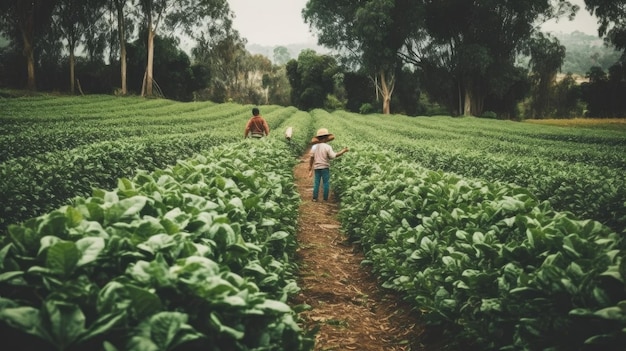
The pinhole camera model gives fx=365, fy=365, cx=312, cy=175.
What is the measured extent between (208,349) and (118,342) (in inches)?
13.3

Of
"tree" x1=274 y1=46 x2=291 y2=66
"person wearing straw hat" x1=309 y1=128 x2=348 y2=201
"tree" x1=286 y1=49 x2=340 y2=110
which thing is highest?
"tree" x1=274 y1=46 x2=291 y2=66

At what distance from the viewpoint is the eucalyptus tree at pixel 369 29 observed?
1527 inches

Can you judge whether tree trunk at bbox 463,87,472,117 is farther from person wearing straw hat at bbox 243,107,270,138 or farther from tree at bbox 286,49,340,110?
person wearing straw hat at bbox 243,107,270,138

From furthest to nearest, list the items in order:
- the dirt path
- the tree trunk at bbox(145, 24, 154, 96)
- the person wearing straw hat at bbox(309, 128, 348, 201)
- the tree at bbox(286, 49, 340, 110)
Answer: the tree at bbox(286, 49, 340, 110)
the tree trunk at bbox(145, 24, 154, 96)
the person wearing straw hat at bbox(309, 128, 348, 201)
the dirt path

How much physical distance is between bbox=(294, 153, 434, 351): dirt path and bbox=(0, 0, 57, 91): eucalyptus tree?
44.1 m

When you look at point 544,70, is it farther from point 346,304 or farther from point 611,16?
point 346,304

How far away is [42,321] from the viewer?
4.09 feet

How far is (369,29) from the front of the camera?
38688 millimetres

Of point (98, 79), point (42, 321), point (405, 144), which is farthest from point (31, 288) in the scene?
point (98, 79)

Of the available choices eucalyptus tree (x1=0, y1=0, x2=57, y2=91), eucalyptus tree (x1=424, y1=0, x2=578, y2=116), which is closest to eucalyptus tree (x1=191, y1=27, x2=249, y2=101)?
eucalyptus tree (x1=0, y1=0, x2=57, y2=91)

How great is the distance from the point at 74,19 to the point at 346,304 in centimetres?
5169

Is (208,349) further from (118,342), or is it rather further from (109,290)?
(109,290)

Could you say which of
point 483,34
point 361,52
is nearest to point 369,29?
point 361,52

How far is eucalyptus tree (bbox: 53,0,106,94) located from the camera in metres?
40.4
